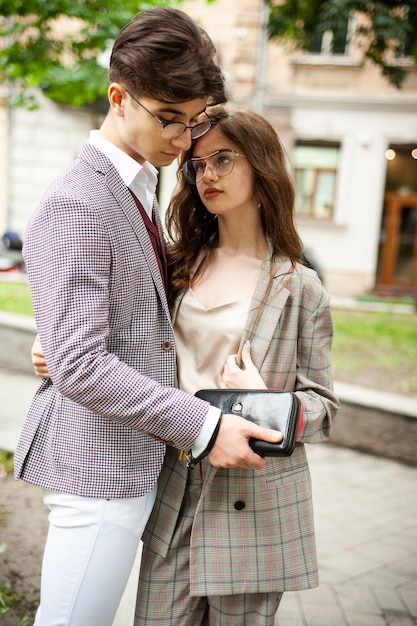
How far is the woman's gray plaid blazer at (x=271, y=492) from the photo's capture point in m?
1.89

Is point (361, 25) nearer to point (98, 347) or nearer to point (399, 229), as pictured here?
point (98, 347)

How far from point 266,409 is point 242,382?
8.1 inches

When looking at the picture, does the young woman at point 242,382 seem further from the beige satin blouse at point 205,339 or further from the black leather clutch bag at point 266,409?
the black leather clutch bag at point 266,409

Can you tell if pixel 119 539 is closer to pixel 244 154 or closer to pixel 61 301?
pixel 61 301

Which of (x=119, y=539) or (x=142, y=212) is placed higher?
(x=142, y=212)

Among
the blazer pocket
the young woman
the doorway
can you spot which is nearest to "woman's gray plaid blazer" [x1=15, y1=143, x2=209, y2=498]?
the young woman

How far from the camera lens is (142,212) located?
5.92 ft

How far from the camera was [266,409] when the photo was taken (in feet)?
5.26

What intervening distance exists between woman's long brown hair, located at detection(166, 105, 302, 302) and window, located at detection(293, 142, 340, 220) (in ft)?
47.1

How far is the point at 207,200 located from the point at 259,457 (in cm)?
88

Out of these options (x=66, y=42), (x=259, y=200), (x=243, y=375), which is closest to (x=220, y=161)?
(x=259, y=200)

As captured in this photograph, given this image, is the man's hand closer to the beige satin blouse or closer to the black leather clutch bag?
the black leather clutch bag

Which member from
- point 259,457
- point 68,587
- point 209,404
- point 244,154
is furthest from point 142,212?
point 68,587

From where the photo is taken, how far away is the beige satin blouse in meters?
1.96
